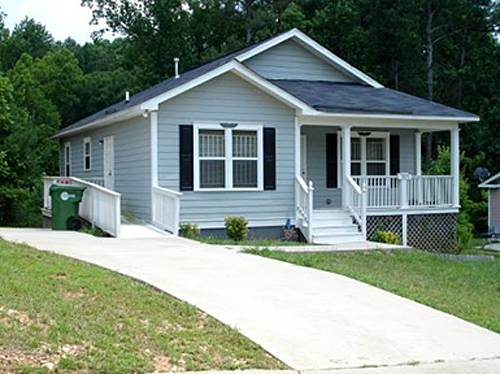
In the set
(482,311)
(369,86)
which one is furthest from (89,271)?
(369,86)

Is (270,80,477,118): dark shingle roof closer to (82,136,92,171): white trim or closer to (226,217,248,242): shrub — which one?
(226,217,248,242): shrub

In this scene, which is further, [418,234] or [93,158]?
[93,158]

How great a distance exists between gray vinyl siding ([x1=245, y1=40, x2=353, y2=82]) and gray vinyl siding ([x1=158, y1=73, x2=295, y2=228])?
12.9 feet

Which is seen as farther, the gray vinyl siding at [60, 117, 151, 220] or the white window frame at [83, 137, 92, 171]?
the white window frame at [83, 137, 92, 171]

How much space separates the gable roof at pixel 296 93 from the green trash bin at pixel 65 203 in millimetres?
2269

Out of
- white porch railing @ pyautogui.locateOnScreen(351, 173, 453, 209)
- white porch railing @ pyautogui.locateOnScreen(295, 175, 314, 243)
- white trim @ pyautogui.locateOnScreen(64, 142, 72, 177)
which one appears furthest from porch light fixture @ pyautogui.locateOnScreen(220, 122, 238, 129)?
white trim @ pyautogui.locateOnScreen(64, 142, 72, 177)

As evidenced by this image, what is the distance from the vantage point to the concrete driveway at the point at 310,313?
7.12 m

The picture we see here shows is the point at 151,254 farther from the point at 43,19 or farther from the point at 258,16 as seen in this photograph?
the point at 43,19

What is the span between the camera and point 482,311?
388 inches

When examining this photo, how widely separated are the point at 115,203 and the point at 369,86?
1056cm

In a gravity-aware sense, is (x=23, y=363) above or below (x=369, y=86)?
below

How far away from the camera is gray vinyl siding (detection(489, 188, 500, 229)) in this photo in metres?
35.7

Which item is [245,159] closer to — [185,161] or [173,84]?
[185,161]

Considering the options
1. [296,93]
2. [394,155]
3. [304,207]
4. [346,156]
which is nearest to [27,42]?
[296,93]
